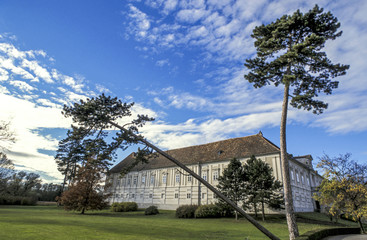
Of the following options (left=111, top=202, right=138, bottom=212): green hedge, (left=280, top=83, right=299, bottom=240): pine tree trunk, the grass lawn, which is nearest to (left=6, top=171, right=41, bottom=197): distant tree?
(left=111, top=202, right=138, bottom=212): green hedge

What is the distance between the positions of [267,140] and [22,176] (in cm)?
6520

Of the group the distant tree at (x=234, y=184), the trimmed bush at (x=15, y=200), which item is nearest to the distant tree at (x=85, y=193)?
the distant tree at (x=234, y=184)

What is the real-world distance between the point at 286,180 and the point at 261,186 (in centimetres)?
1378

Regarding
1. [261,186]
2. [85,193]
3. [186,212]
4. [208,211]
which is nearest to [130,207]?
[85,193]

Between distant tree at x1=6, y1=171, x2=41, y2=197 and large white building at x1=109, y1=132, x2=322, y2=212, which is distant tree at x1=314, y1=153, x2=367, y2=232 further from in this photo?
distant tree at x1=6, y1=171, x2=41, y2=197

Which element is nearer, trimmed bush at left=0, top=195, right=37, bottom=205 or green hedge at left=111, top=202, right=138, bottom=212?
green hedge at left=111, top=202, right=138, bottom=212

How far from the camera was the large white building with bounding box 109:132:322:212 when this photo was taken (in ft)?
112

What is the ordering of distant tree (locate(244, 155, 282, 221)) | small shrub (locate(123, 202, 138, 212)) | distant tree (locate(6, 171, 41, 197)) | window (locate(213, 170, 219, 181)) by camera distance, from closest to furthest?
distant tree (locate(244, 155, 282, 221)) → window (locate(213, 170, 219, 181)) → small shrub (locate(123, 202, 138, 212)) → distant tree (locate(6, 171, 41, 197))

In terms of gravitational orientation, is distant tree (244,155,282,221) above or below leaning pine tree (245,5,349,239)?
below

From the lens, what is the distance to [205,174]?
3900 cm

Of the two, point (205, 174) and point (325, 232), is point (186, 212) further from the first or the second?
point (325, 232)

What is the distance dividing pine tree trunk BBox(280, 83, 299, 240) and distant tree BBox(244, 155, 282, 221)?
12835mm

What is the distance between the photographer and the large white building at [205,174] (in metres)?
34.1

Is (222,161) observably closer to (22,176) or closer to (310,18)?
(310,18)
